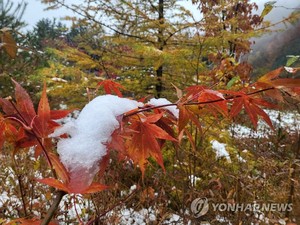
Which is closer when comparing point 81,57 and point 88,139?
point 88,139

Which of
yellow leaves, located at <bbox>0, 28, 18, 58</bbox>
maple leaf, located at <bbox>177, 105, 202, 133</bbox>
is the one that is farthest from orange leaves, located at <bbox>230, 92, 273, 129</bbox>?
yellow leaves, located at <bbox>0, 28, 18, 58</bbox>

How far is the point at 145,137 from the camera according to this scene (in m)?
0.51

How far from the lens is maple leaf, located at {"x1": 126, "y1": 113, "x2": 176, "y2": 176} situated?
505mm

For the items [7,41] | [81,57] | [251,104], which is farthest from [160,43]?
[251,104]

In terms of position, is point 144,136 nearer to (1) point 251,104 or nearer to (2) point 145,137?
(2) point 145,137

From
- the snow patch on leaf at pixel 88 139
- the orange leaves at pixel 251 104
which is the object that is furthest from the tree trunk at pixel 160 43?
the snow patch on leaf at pixel 88 139

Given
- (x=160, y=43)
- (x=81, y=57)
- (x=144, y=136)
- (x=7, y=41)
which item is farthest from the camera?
(x=81, y=57)

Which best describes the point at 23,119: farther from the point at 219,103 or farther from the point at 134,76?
the point at 134,76

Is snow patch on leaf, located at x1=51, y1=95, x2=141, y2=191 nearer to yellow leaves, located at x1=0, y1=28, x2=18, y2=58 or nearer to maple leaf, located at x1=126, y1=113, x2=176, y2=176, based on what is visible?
maple leaf, located at x1=126, y1=113, x2=176, y2=176

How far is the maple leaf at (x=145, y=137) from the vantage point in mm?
505

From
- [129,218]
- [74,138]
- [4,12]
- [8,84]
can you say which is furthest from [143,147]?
[4,12]

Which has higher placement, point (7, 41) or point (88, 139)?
point (7, 41)

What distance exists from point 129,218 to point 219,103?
1.87 meters

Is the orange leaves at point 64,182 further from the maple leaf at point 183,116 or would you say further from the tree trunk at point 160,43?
the tree trunk at point 160,43
